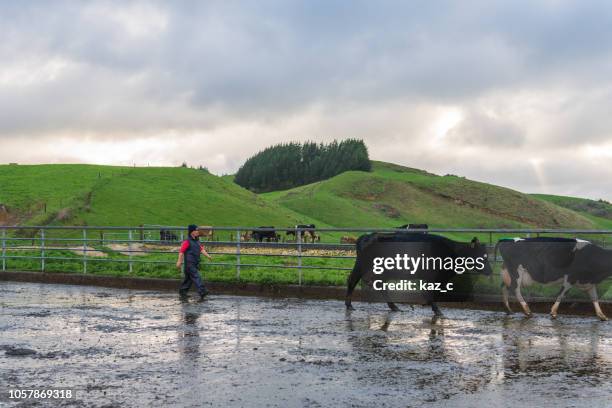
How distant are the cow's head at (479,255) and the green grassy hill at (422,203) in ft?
327

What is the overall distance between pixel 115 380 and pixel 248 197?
8400 cm

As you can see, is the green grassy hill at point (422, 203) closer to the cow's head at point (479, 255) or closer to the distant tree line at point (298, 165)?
the distant tree line at point (298, 165)

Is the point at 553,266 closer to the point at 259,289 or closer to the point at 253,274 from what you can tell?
the point at 259,289

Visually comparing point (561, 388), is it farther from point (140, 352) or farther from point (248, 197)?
point (248, 197)

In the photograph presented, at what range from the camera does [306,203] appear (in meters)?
124

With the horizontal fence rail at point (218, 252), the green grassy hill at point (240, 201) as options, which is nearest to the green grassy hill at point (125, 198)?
the green grassy hill at point (240, 201)

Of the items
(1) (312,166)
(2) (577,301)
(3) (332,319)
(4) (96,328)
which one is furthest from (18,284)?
(1) (312,166)

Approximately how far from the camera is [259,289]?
16453 millimetres

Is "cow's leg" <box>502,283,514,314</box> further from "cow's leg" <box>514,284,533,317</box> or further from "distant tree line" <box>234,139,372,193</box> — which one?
"distant tree line" <box>234,139,372,193</box>

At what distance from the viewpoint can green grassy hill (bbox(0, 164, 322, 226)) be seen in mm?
65375

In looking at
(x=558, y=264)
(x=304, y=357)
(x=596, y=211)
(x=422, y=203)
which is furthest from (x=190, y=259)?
(x=596, y=211)

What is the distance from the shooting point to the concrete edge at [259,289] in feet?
42.0

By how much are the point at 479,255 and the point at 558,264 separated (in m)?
2.03

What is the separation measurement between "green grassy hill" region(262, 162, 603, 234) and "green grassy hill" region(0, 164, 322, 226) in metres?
31.2
